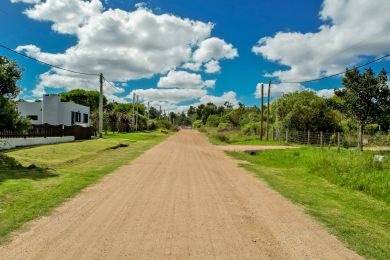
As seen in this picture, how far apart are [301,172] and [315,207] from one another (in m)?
8.18

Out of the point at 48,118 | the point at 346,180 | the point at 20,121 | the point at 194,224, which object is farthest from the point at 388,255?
the point at 48,118

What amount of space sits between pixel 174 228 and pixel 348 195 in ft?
23.1

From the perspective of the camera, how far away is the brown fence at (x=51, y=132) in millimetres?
24034

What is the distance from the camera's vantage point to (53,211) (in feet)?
25.7

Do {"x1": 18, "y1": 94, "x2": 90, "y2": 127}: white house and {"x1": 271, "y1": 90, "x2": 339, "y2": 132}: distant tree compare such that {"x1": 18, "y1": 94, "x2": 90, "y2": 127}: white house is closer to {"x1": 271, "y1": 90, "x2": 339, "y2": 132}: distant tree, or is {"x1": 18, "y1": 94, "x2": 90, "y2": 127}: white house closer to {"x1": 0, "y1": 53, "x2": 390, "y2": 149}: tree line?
{"x1": 0, "y1": 53, "x2": 390, "y2": 149}: tree line

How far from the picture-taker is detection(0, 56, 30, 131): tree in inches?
590

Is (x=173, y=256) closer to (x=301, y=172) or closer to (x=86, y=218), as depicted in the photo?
(x=86, y=218)

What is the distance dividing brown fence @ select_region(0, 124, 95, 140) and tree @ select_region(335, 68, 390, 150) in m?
21.3

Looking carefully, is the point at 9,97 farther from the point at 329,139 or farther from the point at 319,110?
the point at 319,110

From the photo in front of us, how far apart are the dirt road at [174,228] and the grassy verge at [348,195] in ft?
1.44

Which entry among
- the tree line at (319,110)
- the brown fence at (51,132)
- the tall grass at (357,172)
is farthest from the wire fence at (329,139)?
the brown fence at (51,132)

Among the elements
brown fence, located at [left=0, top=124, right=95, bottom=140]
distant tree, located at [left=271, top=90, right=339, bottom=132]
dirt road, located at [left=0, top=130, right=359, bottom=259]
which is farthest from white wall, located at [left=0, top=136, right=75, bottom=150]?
distant tree, located at [left=271, top=90, right=339, bottom=132]

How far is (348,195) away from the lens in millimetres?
11688

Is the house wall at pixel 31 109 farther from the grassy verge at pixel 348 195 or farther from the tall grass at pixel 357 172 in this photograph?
the tall grass at pixel 357 172
